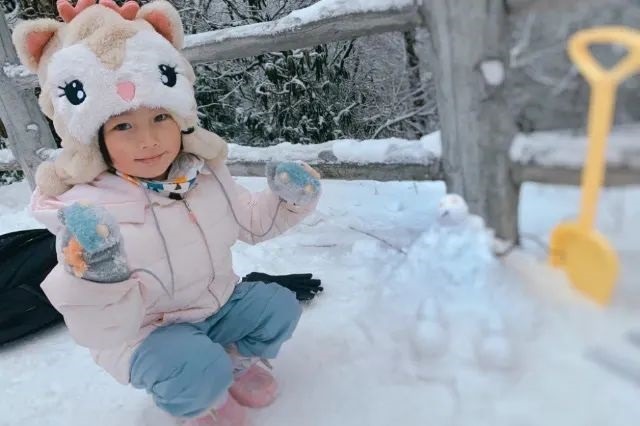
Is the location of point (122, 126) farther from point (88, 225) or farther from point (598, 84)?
point (598, 84)

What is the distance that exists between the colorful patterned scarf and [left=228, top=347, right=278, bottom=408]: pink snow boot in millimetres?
351

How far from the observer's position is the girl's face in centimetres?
100

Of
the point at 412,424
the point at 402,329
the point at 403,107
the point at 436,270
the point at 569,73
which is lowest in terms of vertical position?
the point at 412,424

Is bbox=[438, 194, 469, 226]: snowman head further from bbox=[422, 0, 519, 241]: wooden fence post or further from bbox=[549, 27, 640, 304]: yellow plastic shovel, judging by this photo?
bbox=[549, 27, 640, 304]: yellow plastic shovel

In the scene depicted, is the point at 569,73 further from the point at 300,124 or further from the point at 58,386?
the point at 300,124

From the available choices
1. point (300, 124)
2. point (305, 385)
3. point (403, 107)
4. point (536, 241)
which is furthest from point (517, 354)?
point (300, 124)

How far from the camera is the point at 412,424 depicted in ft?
2.89

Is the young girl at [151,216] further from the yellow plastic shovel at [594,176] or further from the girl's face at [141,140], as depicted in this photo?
the yellow plastic shovel at [594,176]

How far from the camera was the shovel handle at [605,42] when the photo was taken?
0.40 meters

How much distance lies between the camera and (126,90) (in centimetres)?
96

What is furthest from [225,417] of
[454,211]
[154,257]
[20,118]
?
[20,118]

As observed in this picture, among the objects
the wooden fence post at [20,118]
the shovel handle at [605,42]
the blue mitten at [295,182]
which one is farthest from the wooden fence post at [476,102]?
the wooden fence post at [20,118]

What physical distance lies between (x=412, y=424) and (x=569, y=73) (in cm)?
60

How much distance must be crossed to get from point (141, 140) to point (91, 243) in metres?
0.23
